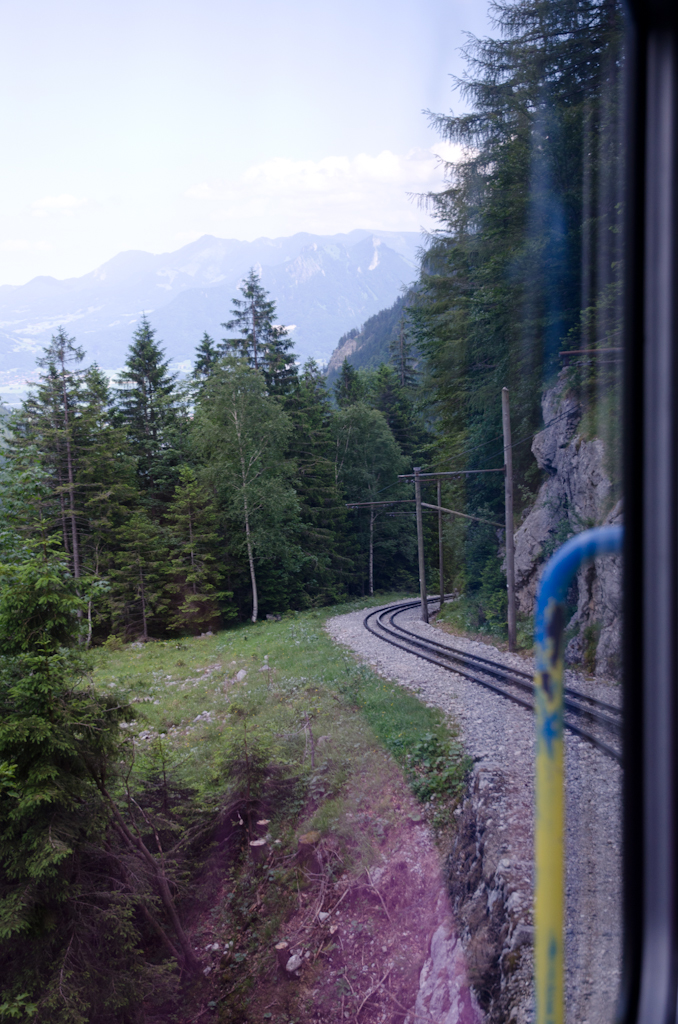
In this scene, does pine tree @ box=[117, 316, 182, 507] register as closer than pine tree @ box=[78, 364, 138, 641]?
No

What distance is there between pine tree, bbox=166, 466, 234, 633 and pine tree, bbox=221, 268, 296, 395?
41.4ft

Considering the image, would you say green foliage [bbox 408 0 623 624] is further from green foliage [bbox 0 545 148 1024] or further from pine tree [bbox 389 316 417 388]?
green foliage [bbox 0 545 148 1024]

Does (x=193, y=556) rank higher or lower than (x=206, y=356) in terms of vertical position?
lower

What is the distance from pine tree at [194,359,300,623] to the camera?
9.88 metres

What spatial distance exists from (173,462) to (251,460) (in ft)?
26.5

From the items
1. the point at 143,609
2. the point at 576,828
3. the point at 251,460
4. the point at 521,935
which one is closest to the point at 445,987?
the point at 521,935

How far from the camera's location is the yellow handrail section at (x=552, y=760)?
2.95 feet

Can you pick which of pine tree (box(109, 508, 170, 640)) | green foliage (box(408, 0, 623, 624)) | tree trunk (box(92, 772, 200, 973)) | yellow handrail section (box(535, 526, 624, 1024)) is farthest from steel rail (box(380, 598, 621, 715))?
pine tree (box(109, 508, 170, 640))

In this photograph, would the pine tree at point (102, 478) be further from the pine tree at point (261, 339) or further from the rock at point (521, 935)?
the pine tree at point (261, 339)

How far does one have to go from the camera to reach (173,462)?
562 centimetres

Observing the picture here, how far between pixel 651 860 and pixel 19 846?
3.38 m

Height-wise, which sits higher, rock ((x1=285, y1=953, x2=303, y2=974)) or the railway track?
the railway track

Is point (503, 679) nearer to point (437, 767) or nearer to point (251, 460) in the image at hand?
point (437, 767)

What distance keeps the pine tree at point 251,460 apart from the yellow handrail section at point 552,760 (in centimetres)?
712
